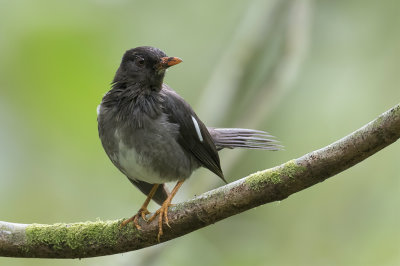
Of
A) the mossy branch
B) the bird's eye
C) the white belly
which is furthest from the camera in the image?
the bird's eye

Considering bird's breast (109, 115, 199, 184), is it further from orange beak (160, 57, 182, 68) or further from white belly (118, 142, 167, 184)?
orange beak (160, 57, 182, 68)

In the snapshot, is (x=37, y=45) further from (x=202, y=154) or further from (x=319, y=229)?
(x=319, y=229)

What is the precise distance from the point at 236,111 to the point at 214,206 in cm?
203

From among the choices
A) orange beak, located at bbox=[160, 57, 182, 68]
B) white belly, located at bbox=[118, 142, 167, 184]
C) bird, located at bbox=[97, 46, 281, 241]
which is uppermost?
orange beak, located at bbox=[160, 57, 182, 68]

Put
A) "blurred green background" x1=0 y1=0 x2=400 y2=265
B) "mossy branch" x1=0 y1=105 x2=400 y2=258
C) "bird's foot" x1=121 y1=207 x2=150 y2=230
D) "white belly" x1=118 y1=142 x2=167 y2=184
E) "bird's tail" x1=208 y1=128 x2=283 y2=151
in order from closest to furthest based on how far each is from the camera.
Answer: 1. "mossy branch" x1=0 y1=105 x2=400 y2=258
2. "bird's foot" x1=121 y1=207 x2=150 y2=230
3. "white belly" x1=118 y1=142 x2=167 y2=184
4. "bird's tail" x1=208 y1=128 x2=283 y2=151
5. "blurred green background" x1=0 y1=0 x2=400 y2=265

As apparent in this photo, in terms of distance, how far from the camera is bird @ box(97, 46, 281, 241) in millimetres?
4461

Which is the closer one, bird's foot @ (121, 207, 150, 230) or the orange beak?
bird's foot @ (121, 207, 150, 230)

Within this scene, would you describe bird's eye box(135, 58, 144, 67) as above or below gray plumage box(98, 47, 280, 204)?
above

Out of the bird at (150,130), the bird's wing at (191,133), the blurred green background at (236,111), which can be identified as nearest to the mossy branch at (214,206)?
the bird at (150,130)

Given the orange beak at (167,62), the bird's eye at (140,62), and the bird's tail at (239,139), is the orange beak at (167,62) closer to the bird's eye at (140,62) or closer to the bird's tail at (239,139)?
the bird's eye at (140,62)

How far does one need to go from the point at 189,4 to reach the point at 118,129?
412 cm

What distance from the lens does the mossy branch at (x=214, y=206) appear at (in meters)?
3.21

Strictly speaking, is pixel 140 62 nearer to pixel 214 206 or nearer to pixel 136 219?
pixel 136 219

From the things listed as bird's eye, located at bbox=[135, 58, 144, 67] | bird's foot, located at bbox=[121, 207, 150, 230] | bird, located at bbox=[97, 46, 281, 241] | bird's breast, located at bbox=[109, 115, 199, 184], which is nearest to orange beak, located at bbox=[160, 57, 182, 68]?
bird, located at bbox=[97, 46, 281, 241]
